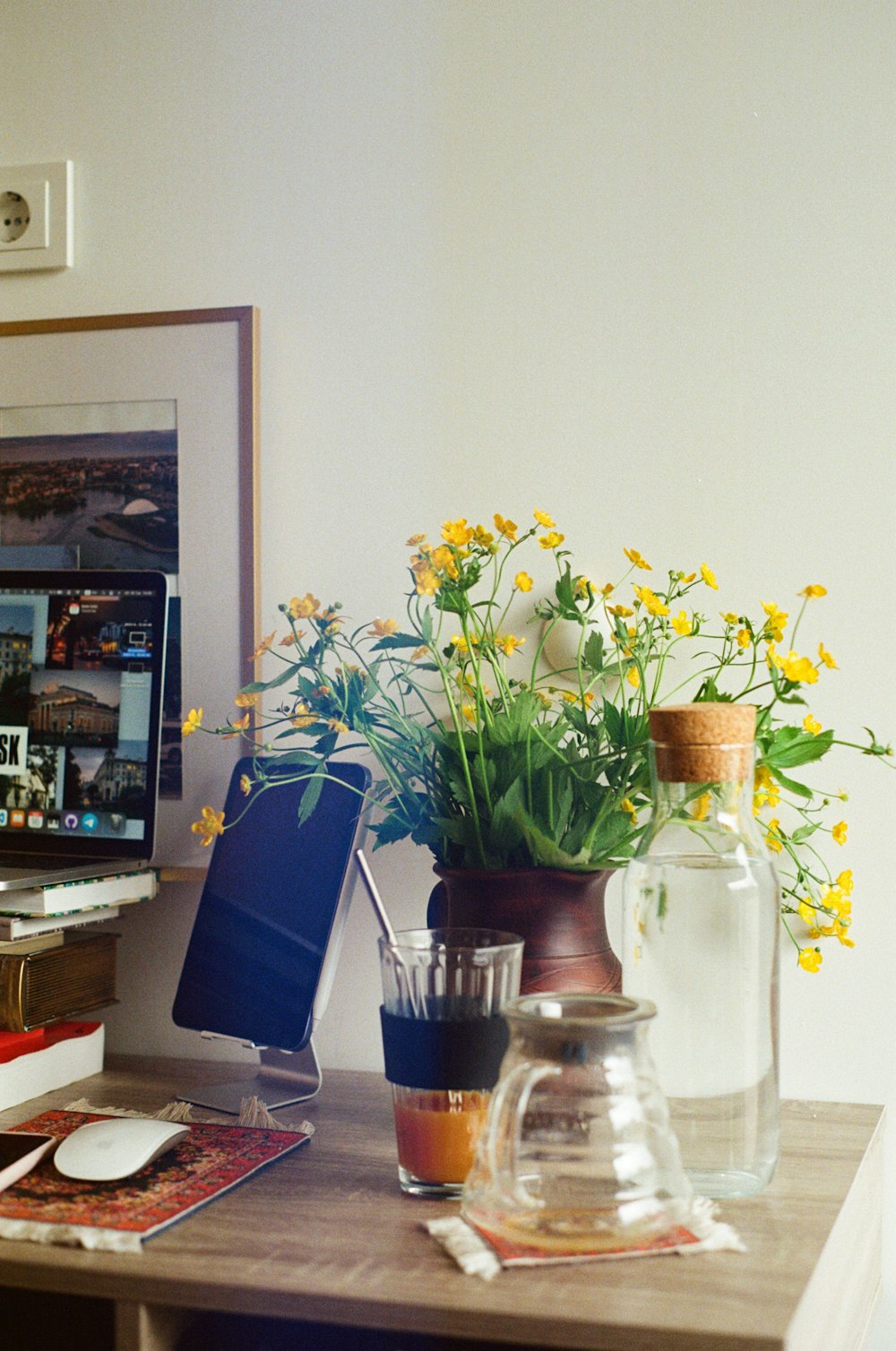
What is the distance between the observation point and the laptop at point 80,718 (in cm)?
115

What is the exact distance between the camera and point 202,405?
1.25 metres

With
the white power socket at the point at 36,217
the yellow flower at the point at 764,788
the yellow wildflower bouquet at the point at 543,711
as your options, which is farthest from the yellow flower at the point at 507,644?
the white power socket at the point at 36,217

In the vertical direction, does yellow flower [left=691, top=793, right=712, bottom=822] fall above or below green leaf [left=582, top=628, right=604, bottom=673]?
below

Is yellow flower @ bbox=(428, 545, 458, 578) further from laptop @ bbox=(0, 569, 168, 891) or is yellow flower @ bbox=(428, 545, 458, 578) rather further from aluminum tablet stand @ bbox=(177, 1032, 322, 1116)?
aluminum tablet stand @ bbox=(177, 1032, 322, 1116)

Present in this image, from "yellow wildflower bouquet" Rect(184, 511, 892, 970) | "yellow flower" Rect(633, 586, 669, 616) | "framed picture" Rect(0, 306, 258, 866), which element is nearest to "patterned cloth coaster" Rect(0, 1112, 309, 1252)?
"yellow wildflower bouquet" Rect(184, 511, 892, 970)

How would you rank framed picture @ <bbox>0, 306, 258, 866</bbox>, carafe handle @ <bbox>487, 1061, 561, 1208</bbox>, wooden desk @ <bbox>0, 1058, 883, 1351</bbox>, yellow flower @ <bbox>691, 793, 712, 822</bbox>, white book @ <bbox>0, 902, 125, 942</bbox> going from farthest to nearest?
framed picture @ <bbox>0, 306, 258, 866</bbox>, white book @ <bbox>0, 902, 125, 942</bbox>, yellow flower @ <bbox>691, 793, 712, 822</bbox>, carafe handle @ <bbox>487, 1061, 561, 1208</bbox>, wooden desk @ <bbox>0, 1058, 883, 1351</bbox>

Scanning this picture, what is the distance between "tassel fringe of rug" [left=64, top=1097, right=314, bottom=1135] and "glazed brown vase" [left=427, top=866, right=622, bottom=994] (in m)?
0.22

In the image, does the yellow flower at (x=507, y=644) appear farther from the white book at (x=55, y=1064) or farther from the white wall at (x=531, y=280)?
the white book at (x=55, y=1064)

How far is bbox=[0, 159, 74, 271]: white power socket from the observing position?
51.6 inches

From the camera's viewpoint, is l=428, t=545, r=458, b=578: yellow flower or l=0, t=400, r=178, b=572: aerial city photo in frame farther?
l=0, t=400, r=178, b=572: aerial city photo in frame

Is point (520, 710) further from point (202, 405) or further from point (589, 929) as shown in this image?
point (202, 405)

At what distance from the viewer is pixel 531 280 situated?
3.84 feet

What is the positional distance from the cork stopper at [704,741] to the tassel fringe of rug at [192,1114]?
41cm

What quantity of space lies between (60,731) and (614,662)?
1.69ft
